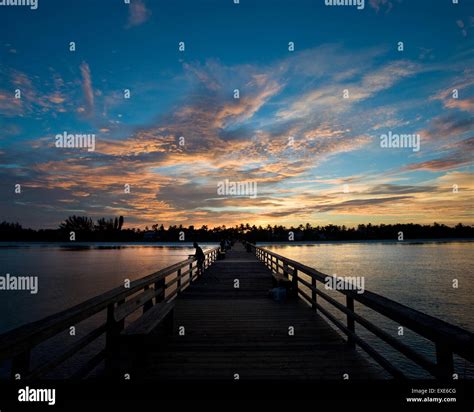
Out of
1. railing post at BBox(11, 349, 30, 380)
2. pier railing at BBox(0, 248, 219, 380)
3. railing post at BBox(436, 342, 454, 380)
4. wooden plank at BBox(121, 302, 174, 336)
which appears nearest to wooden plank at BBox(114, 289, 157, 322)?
pier railing at BBox(0, 248, 219, 380)

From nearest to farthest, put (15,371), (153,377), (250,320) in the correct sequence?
(15,371)
(153,377)
(250,320)

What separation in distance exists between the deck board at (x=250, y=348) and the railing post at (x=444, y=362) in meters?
1.84

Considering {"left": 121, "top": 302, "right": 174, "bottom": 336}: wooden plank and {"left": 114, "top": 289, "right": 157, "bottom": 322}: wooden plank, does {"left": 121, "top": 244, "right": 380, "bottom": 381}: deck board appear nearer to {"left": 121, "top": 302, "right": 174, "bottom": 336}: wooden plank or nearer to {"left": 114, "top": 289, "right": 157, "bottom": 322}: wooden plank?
{"left": 121, "top": 302, "right": 174, "bottom": 336}: wooden plank

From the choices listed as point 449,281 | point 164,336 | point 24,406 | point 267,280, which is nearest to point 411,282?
point 449,281

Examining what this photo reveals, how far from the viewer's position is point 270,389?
11.0 ft

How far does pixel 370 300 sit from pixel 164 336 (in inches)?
144

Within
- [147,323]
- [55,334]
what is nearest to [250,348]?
[147,323]

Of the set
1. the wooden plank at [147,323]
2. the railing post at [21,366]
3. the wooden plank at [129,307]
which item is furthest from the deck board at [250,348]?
the railing post at [21,366]

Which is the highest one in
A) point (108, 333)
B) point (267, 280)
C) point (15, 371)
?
point (15, 371)

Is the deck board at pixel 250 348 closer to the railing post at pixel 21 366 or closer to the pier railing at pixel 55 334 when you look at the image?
the pier railing at pixel 55 334

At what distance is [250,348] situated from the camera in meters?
5.12

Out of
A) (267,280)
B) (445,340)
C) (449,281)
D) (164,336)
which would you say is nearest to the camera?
(445,340)

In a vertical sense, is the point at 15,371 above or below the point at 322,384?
above

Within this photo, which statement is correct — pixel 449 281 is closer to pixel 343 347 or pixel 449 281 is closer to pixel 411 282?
pixel 411 282
